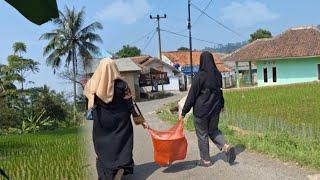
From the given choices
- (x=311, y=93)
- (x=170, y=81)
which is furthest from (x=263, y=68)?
(x=311, y=93)

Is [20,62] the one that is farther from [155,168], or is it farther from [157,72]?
[157,72]

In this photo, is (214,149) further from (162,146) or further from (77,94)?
(77,94)

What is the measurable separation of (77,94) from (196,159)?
7487 millimetres

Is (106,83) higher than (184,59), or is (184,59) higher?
(184,59)

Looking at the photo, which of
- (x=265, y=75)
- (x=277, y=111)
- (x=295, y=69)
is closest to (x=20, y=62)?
(x=277, y=111)

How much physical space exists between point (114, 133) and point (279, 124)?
7.16 metres

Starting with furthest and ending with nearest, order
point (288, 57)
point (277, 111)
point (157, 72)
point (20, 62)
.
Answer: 1. point (157, 72)
2. point (288, 57)
3. point (277, 111)
4. point (20, 62)

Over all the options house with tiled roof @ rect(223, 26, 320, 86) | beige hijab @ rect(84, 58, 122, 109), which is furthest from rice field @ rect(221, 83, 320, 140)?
→ house with tiled roof @ rect(223, 26, 320, 86)

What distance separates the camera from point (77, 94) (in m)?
1.10

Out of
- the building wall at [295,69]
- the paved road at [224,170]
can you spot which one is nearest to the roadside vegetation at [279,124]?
the paved road at [224,170]

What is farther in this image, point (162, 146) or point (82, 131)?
point (162, 146)

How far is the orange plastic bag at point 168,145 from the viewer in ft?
23.8

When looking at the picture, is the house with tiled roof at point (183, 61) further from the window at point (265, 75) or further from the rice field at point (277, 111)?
the rice field at point (277, 111)

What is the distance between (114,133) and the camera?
6492mm
